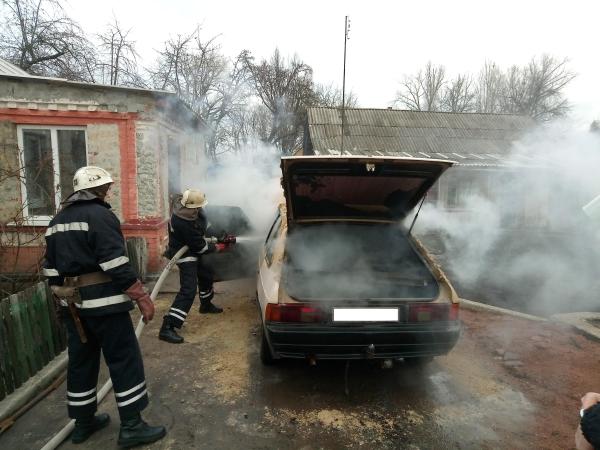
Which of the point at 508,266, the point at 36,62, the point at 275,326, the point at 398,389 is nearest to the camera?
the point at 275,326

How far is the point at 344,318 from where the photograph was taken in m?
3.23

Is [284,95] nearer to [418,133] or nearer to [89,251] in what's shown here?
[418,133]

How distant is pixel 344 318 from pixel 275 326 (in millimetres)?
557

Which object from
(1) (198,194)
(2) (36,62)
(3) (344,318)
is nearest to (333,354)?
(3) (344,318)

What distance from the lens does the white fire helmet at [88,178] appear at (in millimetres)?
2824

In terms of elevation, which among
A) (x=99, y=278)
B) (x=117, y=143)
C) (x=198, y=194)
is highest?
(x=117, y=143)

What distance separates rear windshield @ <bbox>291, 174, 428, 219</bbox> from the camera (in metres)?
3.77

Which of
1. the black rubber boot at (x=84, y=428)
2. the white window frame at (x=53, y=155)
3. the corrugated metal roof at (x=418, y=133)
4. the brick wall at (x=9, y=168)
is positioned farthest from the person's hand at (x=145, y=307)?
the corrugated metal roof at (x=418, y=133)

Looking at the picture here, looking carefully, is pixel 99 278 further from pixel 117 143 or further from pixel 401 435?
pixel 117 143

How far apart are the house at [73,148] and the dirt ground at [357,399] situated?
358 centimetres

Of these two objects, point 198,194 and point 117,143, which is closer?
point 198,194

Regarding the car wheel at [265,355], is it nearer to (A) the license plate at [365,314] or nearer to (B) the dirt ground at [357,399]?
(B) the dirt ground at [357,399]

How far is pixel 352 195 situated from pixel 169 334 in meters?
2.67

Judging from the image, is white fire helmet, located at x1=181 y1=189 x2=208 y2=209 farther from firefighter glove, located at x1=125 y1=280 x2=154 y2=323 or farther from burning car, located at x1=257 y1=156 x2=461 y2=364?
firefighter glove, located at x1=125 y1=280 x2=154 y2=323
